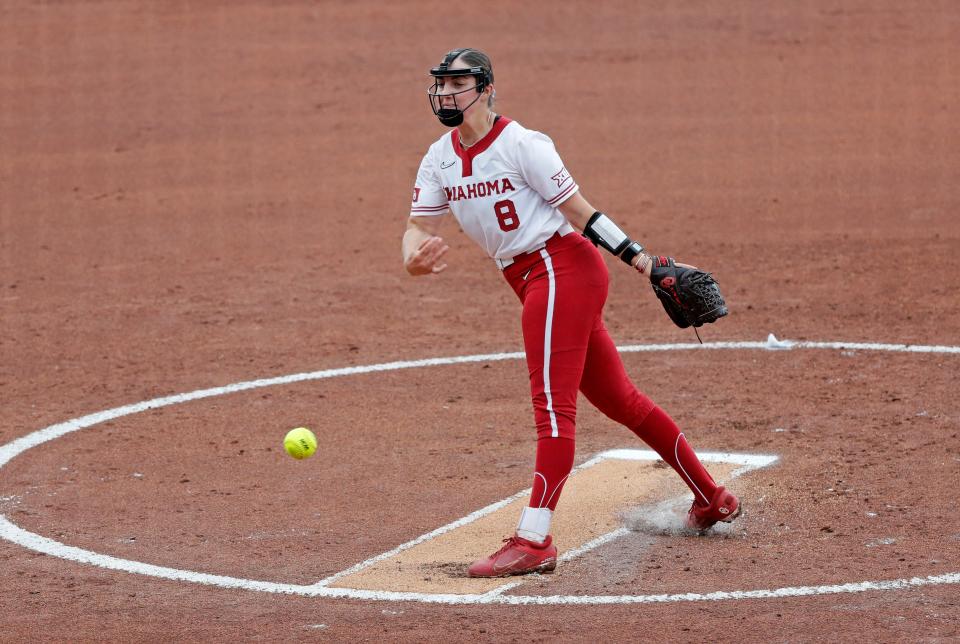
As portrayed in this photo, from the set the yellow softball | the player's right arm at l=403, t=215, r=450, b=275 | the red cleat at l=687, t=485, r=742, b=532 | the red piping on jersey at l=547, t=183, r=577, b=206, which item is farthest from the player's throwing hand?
the red cleat at l=687, t=485, r=742, b=532

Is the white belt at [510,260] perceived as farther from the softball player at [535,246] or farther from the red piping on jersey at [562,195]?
the red piping on jersey at [562,195]

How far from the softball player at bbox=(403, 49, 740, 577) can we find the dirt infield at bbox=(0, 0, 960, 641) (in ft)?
1.33

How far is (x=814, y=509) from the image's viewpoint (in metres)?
6.46

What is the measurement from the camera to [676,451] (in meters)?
6.20

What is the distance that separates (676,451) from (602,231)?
1.06 metres

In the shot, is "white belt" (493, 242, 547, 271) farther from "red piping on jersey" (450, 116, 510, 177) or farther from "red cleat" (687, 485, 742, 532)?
"red cleat" (687, 485, 742, 532)

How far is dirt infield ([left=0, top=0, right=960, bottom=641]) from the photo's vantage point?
5.78 m

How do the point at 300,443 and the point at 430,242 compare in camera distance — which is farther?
the point at 300,443

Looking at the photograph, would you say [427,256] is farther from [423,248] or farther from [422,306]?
[422,306]

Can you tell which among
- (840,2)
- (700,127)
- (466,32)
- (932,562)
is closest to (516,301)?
(932,562)

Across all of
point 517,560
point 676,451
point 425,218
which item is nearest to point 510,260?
Result: point 425,218

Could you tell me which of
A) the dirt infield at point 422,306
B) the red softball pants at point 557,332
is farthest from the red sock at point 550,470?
the dirt infield at point 422,306

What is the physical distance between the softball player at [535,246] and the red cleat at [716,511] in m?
0.69

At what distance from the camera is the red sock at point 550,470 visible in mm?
5828
